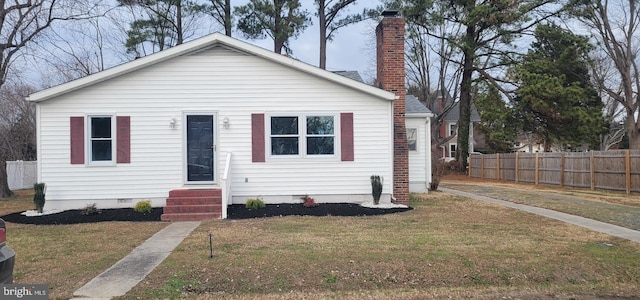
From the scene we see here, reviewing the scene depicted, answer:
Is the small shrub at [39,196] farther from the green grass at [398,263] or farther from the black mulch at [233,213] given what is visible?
the green grass at [398,263]

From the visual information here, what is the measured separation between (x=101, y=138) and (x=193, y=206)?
10.5ft

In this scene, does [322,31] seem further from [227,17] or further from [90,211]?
[90,211]

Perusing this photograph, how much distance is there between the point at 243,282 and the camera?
6.18 meters

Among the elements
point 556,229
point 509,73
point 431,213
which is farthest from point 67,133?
point 509,73

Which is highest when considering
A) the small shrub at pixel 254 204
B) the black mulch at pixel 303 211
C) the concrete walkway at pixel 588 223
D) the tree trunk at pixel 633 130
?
the tree trunk at pixel 633 130

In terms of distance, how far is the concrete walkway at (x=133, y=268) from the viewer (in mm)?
5871

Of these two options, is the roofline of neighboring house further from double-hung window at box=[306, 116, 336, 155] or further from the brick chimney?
double-hung window at box=[306, 116, 336, 155]

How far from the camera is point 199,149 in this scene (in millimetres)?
12922

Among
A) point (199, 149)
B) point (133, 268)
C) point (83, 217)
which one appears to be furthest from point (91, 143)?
point (133, 268)

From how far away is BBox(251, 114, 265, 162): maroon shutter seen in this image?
12930 mm

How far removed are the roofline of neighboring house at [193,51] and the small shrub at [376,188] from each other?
6.96ft

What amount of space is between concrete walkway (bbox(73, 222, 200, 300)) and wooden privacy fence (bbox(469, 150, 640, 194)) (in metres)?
17.2

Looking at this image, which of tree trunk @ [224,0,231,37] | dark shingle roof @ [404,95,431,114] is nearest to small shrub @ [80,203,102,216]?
dark shingle roof @ [404,95,431,114]

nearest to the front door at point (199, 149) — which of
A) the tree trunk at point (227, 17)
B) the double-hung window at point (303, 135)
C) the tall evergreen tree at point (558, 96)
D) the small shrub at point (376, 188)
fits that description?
the double-hung window at point (303, 135)
